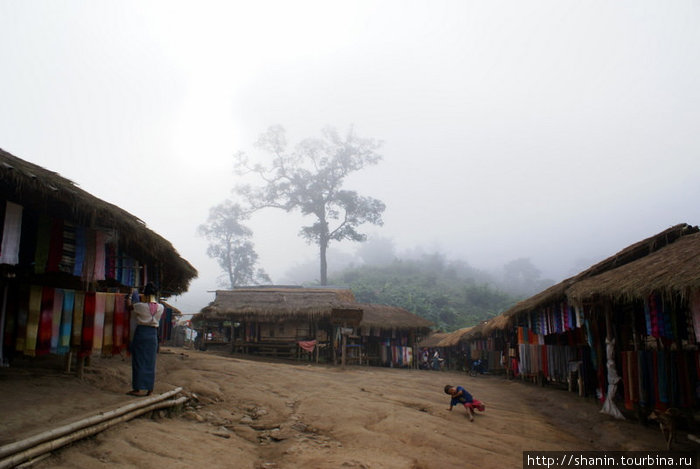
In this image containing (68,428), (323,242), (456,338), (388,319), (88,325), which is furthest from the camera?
(323,242)

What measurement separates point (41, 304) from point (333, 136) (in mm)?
35722

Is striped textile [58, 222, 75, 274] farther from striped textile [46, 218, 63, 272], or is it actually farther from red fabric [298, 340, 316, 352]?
red fabric [298, 340, 316, 352]

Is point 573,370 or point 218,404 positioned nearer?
point 218,404

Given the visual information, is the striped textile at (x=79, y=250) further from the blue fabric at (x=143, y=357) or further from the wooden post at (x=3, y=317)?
the blue fabric at (x=143, y=357)

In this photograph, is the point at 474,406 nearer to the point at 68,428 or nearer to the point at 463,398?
the point at 463,398

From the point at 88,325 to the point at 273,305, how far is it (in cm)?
1419

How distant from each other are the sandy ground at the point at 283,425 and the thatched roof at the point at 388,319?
11544 millimetres

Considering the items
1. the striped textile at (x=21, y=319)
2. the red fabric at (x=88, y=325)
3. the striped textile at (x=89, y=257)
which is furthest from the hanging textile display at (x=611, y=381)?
the striped textile at (x=21, y=319)

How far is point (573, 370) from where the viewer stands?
38.5 feet

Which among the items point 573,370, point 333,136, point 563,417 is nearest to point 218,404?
point 563,417

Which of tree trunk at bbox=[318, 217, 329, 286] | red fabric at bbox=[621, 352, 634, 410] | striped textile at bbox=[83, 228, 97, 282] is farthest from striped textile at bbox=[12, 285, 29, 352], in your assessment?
tree trunk at bbox=[318, 217, 329, 286]

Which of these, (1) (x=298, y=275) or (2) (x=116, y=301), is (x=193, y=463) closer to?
(2) (x=116, y=301)

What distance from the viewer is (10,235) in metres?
5.93

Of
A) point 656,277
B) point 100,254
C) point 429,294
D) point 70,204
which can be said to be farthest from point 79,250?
point 429,294
